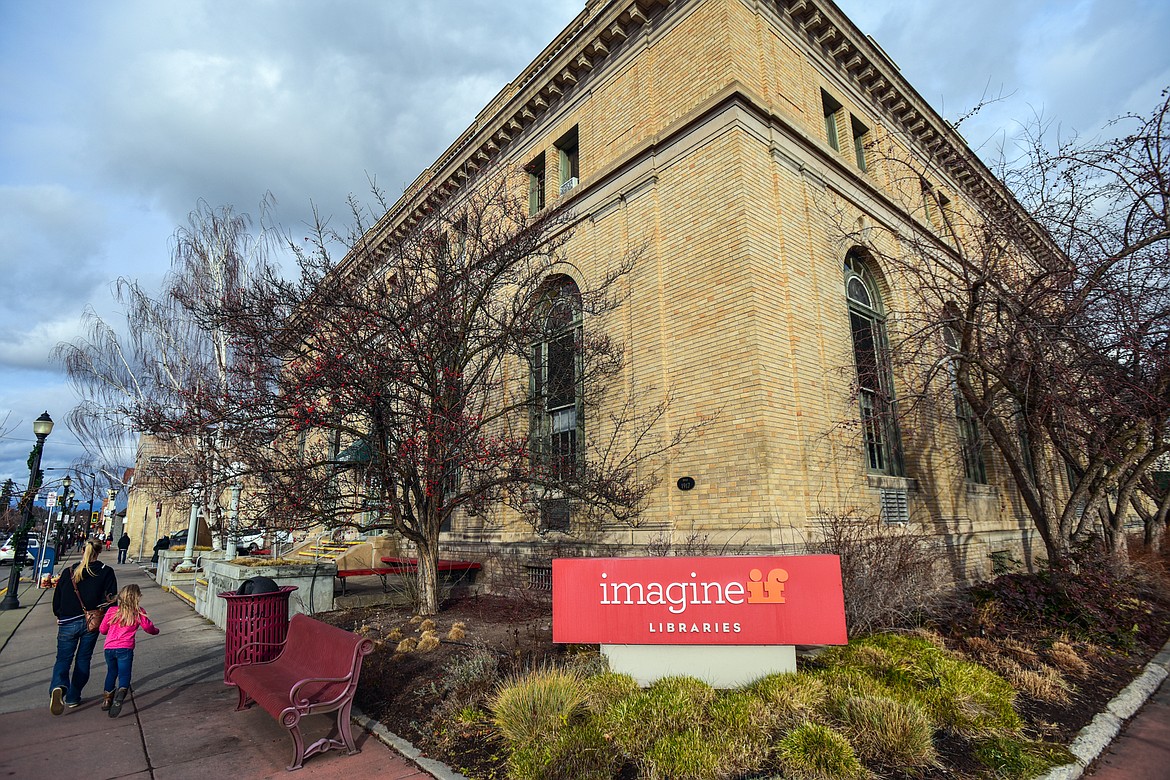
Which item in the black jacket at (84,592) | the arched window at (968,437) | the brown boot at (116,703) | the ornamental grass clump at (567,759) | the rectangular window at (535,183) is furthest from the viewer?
the rectangular window at (535,183)

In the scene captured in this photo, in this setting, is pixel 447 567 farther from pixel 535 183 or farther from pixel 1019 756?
pixel 1019 756

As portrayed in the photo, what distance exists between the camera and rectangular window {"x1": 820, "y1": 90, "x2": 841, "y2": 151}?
1552cm

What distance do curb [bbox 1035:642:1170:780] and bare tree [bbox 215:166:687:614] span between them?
6897 millimetres

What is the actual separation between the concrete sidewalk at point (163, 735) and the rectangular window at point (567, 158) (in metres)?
13.5

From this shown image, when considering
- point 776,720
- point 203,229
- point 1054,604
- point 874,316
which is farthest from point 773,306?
point 203,229

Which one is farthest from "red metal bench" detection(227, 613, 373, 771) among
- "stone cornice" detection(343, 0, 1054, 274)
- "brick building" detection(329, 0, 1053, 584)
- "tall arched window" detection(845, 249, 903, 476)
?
"tall arched window" detection(845, 249, 903, 476)

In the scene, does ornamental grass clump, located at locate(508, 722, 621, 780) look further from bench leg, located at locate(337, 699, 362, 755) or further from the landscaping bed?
bench leg, located at locate(337, 699, 362, 755)

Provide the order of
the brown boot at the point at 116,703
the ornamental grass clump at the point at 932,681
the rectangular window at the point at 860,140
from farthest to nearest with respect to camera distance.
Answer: the rectangular window at the point at 860,140 → the brown boot at the point at 116,703 → the ornamental grass clump at the point at 932,681

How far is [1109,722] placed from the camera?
5926mm

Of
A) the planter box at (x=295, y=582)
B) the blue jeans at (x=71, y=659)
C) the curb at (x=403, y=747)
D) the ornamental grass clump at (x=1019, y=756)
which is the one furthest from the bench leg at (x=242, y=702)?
the ornamental grass clump at (x=1019, y=756)

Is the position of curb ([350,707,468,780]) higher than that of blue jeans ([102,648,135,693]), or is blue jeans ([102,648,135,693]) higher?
blue jeans ([102,648,135,693])

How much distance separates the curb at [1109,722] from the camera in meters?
4.87

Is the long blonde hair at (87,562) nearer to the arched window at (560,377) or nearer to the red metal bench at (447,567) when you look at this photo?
the red metal bench at (447,567)

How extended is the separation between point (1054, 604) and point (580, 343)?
9370 mm
